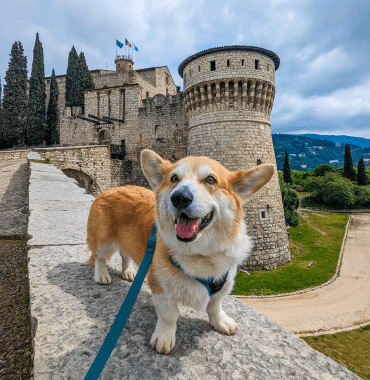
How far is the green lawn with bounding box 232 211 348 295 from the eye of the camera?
40.4 ft

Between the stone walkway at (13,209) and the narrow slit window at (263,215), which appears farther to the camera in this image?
the narrow slit window at (263,215)

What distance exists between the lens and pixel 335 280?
44.0 ft

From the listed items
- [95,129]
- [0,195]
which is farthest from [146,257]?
[95,129]

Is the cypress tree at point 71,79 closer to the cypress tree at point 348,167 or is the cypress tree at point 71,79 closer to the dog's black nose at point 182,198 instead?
the dog's black nose at point 182,198

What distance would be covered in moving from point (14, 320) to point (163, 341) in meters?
1.10

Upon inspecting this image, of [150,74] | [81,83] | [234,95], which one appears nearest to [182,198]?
[234,95]

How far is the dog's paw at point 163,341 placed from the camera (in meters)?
1.41

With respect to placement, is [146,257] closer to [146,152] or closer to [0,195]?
[146,152]

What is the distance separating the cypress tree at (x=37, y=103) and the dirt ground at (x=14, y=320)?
35044 mm

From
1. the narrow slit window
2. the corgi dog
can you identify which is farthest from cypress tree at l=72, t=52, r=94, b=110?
the corgi dog

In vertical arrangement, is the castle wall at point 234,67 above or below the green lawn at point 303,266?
above

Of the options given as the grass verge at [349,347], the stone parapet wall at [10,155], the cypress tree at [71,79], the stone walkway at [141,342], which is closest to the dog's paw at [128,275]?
the stone walkway at [141,342]

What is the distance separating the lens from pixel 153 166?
1814mm

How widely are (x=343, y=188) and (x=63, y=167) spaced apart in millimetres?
33832
